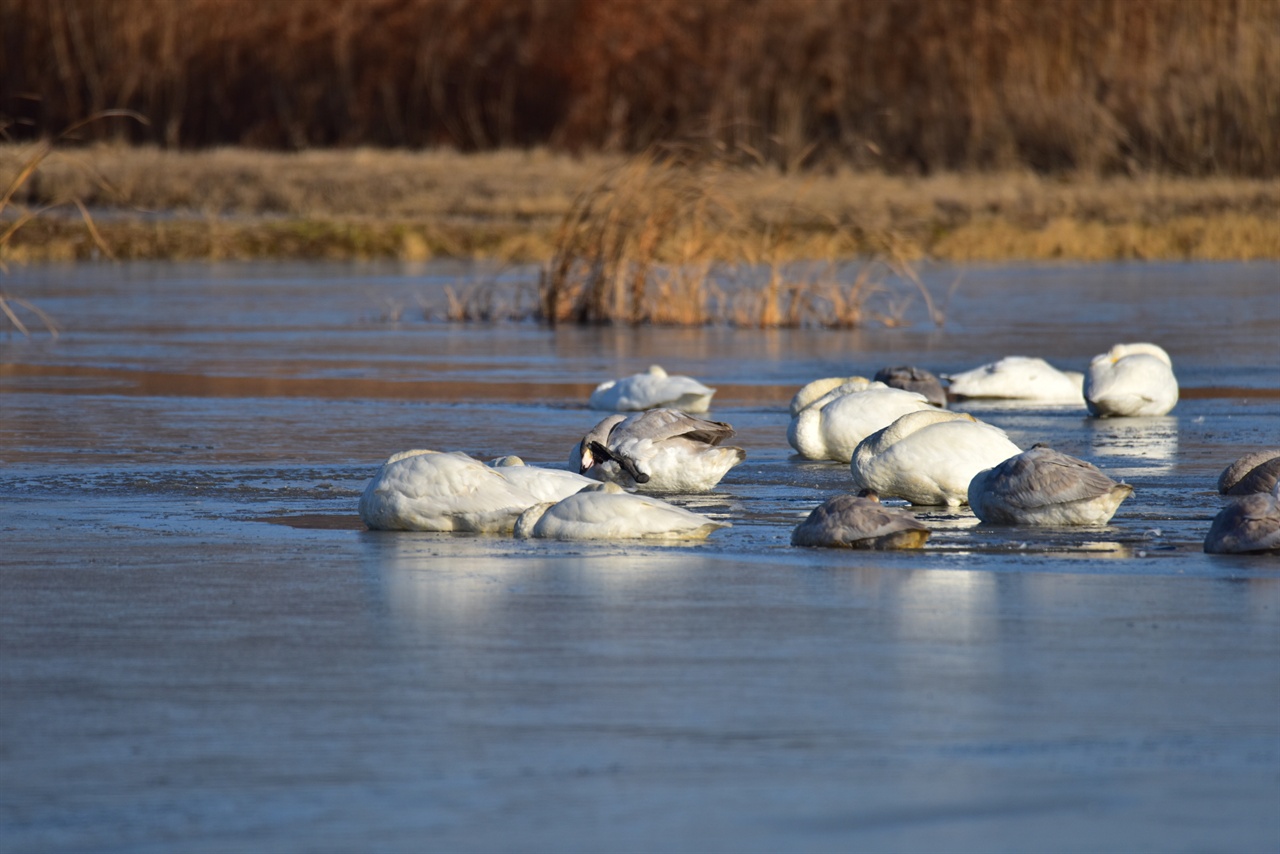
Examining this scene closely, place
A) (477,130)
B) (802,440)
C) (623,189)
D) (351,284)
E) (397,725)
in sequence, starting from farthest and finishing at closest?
1. (477,130)
2. (351,284)
3. (623,189)
4. (802,440)
5. (397,725)

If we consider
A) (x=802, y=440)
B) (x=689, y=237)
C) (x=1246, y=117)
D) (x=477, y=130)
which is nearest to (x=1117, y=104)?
(x=1246, y=117)

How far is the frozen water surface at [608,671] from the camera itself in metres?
3.30

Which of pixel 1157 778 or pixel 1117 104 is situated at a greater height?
pixel 1117 104

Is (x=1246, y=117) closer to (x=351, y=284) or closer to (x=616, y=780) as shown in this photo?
(x=351, y=284)

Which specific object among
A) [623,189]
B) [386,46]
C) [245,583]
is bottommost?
[245,583]

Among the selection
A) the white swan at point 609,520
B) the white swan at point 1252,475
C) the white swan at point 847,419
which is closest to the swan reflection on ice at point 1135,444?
the white swan at point 1252,475

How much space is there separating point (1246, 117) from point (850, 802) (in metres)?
30.2

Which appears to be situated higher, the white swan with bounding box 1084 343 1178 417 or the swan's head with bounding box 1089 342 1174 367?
the swan's head with bounding box 1089 342 1174 367

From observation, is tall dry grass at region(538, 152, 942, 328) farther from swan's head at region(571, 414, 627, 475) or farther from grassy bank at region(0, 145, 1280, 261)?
swan's head at region(571, 414, 627, 475)

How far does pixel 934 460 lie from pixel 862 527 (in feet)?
3.39

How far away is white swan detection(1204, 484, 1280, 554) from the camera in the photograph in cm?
562

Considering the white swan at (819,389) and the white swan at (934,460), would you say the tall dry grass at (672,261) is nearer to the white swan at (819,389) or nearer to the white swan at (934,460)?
the white swan at (819,389)

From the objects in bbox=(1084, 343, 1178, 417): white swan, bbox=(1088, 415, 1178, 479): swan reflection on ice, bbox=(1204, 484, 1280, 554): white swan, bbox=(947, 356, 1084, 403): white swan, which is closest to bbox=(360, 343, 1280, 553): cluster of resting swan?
bbox=(1204, 484, 1280, 554): white swan

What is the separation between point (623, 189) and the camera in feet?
53.8
